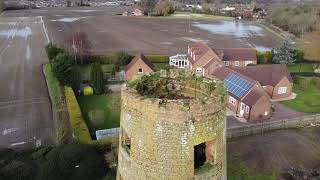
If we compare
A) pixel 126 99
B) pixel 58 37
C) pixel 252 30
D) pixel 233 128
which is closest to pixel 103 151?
pixel 233 128

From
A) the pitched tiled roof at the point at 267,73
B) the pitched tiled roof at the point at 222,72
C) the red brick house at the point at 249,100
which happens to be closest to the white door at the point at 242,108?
the red brick house at the point at 249,100

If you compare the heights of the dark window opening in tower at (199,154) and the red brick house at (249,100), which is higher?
the dark window opening in tower at (199,154)

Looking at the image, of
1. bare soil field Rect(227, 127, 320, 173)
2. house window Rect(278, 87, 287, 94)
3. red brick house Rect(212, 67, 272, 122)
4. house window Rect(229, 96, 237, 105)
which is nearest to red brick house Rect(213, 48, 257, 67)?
house window Rect(278, 87, 287, 94)

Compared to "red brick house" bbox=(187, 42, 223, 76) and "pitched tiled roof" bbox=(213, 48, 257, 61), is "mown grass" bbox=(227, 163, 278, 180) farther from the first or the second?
"pitched tiled roof" bbox=(213, 48, 257, 61)

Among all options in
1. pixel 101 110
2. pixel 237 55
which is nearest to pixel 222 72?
pixel 237 55

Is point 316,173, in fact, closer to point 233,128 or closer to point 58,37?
point 233,128

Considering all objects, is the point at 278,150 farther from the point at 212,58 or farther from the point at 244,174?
the point at 212,58

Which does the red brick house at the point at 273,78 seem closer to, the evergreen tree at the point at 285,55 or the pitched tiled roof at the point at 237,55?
the pitched tiled roof at the point at 237,55

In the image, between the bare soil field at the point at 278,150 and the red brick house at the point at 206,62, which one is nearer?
the bare soil field at the point at 278,150

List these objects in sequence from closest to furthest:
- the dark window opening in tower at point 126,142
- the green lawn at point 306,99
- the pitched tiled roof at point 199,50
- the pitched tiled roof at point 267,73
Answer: the dark window opening in tower at point 126,142 → the green lawn at point 306,99 → the pitched tiled roof at point 267,73 → the pitched tiled roof at point 199,50
